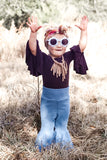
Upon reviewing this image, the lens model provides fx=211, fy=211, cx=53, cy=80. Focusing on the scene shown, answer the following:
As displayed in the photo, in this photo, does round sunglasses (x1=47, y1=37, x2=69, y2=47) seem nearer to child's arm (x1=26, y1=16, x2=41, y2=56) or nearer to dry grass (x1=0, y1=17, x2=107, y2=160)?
child's arm (x1=26, y1=16, x2=41, y2=56)

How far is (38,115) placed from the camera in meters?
2.11

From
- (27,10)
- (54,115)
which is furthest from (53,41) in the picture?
(27,10)

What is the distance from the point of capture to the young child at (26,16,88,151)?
1.61 meters

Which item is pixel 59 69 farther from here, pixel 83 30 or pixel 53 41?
pixel 83 30

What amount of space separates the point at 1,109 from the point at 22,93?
40 centimetres

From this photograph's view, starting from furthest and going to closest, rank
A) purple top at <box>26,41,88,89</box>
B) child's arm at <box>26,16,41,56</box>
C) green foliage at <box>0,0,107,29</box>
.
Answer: green foliage at <box>0,0,107,29</box> < purple top at <box>26,41,88,89</box> < child's arm at <box>26,16,41,56</box>

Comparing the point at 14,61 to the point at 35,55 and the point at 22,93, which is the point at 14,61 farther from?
the point at 35,55

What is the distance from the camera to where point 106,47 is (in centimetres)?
537

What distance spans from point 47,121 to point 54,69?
441 millimetres

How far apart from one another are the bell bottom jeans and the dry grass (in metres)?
0.08

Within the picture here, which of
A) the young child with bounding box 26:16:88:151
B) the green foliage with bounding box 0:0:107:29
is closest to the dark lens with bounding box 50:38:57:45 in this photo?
the young child with bounding box 26:16:88:151

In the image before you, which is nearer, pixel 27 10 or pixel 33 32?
pixel 33 32

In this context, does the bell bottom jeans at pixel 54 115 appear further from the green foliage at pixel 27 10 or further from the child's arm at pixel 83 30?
the green foliage at pixel 27 10

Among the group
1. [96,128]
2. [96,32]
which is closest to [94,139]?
[96,128]
